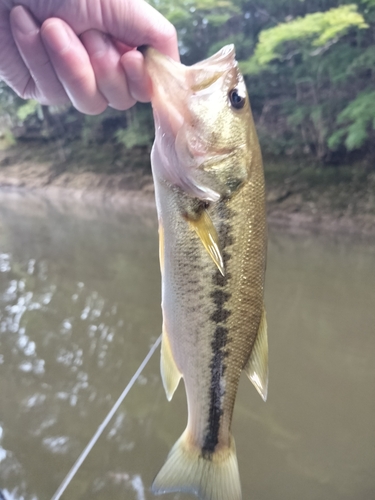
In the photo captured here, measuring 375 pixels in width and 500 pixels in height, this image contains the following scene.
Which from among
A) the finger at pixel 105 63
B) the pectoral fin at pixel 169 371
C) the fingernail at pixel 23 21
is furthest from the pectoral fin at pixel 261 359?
the fingernail at pixel 23 21

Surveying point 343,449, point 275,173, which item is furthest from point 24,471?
point 275,173

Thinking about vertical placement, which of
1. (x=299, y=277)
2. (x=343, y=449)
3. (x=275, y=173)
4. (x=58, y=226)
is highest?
(x=275, y=173)

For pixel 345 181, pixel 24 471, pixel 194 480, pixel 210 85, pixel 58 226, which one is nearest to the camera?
pixel 210 85

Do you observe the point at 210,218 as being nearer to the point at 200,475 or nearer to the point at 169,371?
the point at 169,371

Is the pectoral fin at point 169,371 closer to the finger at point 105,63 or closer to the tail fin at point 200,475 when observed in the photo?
the tail fin at point 200,475

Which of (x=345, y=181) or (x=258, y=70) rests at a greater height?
(x=258, y=70)

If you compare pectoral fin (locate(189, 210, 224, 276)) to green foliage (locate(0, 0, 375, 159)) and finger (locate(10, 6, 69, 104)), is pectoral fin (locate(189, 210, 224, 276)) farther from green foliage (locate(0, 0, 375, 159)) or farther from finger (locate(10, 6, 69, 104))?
green foliage (locate(0, 0, 375, 159))

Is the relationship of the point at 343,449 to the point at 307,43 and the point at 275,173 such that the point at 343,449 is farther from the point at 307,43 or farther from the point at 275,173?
the point at 307,43
